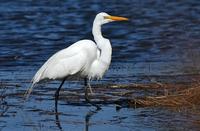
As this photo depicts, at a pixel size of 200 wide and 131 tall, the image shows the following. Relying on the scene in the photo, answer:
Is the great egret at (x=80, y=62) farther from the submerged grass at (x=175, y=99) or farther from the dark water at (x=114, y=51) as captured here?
the submerged grass at (x=175, y=99)

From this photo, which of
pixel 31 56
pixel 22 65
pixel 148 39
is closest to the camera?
pixel 22 65

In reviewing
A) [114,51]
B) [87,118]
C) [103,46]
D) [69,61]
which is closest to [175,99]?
[87,118]

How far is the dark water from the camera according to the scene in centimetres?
877

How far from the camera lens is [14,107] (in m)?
9.61

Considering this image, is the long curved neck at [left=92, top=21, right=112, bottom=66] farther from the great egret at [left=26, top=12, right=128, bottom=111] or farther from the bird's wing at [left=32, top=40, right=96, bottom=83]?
the bird's wing at [left=32, top=40, right=96, bottom=83]

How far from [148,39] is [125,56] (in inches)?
82.1

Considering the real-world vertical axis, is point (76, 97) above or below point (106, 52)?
below

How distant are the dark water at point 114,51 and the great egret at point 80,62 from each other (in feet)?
A: 1.30

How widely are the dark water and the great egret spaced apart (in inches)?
15.6

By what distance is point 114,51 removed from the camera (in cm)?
1524

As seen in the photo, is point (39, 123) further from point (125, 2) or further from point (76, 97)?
point (125, 2)

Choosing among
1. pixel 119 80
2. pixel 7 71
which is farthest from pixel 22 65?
pixel 119 80

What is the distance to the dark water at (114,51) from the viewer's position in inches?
345

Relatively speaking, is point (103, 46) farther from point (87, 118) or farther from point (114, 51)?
point (114, 51)
